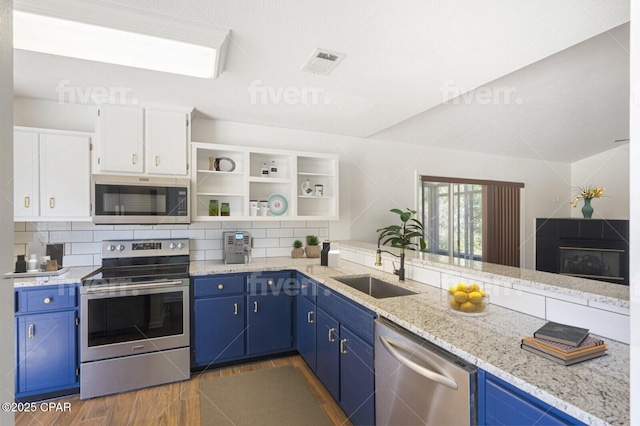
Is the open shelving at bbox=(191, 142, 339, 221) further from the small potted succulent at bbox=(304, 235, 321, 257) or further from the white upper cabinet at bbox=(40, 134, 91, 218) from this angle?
the white upper cabinet at bbox=(40, 134, 91, 218)

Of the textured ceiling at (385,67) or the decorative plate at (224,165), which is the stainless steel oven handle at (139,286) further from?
the textured ceiling at (385,67)

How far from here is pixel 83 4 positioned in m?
1.55

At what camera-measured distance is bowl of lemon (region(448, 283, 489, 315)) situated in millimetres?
1598

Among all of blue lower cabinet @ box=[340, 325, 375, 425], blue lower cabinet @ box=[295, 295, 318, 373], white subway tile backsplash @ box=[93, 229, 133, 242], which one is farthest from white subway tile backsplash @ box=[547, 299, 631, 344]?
white subway tile backsplash @ box=[93, 229, 133, 242]

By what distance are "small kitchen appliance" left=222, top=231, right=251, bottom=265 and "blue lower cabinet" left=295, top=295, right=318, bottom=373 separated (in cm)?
68

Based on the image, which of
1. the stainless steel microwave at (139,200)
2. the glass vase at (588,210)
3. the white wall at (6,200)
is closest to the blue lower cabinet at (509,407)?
the white wall at (6,200)

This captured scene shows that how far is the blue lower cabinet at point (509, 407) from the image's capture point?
95cm

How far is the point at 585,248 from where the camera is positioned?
4910 mm

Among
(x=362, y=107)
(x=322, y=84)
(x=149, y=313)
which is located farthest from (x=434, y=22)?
(x=149, y=313)

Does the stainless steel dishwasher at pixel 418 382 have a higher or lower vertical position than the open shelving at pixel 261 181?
lower

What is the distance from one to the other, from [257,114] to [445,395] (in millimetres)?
2810

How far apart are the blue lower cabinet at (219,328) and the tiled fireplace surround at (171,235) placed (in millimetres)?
681

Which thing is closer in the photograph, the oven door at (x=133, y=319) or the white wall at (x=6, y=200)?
the white wall at (x=6, y=200)

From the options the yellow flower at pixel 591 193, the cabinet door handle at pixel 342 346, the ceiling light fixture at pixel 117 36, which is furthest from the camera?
the yellow flower at pixel 591 193
